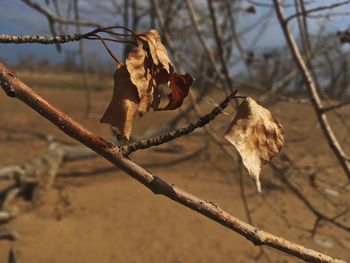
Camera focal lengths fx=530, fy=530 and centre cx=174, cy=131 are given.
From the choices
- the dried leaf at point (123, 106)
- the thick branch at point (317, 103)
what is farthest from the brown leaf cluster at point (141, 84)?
the thick branch at point (317, 103)

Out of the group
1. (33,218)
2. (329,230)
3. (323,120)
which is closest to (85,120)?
(33,218)

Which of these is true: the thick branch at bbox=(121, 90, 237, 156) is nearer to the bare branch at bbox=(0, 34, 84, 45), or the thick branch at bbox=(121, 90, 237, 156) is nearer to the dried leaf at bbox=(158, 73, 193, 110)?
the dried leaf at bbox=(158, 73, 193, 110)

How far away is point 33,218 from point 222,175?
2.33 m

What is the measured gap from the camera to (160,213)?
193 inches

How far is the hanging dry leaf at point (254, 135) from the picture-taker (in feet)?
1.98

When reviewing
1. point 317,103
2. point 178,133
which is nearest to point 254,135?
point 178,133

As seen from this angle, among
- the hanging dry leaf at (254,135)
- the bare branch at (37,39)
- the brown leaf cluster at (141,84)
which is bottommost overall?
the hanging dry leaf at (254,135)

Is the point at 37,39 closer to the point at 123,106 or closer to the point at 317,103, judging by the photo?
the point at 123,106

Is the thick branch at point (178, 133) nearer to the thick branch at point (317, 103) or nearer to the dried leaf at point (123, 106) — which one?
the dried leaf at point (123, 106)

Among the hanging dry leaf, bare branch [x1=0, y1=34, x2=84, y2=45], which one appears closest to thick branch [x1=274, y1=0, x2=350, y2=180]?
the hanging dry leaf

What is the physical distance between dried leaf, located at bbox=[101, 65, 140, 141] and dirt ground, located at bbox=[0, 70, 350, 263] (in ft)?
7.84

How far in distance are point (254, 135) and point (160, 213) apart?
436 cm

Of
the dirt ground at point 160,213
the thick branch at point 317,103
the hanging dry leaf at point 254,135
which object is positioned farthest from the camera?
the dirt ground at point 160,213

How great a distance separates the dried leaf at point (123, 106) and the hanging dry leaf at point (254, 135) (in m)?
0.12
